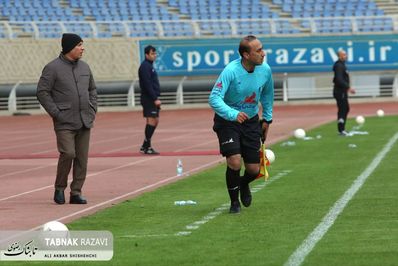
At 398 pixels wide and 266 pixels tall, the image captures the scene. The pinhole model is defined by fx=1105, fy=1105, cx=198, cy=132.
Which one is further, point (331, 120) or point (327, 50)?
point (327, 50)

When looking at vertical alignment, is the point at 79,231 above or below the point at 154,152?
above

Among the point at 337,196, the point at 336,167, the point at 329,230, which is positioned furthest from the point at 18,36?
the point at 329,230

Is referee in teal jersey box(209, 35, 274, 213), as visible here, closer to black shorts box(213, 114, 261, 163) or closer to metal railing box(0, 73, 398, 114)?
black shorts box(213, 114, 261, 163)

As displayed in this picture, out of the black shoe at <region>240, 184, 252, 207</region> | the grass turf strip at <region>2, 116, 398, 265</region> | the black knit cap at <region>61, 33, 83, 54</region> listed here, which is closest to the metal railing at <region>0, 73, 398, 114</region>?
the grass turf strip at <region>2, 116, 398, 265</region>

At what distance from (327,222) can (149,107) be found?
37.0ft

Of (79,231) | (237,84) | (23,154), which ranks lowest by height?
(23,154)

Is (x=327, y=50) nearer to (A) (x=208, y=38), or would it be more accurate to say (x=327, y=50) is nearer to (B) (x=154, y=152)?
(A) (x=208, y=38)

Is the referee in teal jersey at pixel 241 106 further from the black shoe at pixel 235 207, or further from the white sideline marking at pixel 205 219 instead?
the white sideline marking at pixel 205 219

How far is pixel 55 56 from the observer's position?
4434 cm

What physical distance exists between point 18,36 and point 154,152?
23.5 meters

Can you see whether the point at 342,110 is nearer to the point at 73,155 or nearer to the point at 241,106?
the point at 73,155

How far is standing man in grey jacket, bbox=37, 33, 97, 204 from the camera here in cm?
1307

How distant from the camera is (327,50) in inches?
1802

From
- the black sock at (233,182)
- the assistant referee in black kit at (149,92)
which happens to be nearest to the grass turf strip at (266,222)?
the black sock at (233,182)
